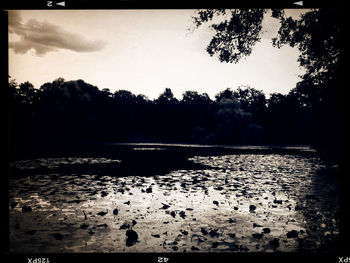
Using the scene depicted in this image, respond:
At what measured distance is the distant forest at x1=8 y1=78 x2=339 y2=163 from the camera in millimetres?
55406

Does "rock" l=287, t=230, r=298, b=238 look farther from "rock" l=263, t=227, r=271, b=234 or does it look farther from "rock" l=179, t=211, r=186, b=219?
"rock" l=179, t=211, r=186, b=219

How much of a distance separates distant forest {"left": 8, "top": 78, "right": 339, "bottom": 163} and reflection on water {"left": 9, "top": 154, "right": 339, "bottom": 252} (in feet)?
114

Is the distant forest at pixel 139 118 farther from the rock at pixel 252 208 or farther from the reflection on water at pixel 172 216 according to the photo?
the rock at pixel 252 208

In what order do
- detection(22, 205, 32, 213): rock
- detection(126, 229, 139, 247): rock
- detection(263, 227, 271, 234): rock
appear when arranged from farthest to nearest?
1. detection(22, 205, 32, 213): rock
2. detection(263, 227, 271, 234): rock
3. detection(126, 229, 139, 247): rock

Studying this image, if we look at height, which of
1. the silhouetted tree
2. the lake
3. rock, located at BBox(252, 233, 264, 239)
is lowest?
the lake

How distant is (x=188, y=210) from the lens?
→ 7.37 meters

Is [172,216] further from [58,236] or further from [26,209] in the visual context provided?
[26,209]

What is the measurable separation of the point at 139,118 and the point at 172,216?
238 feet

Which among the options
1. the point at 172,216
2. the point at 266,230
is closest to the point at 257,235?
the point at 266,230

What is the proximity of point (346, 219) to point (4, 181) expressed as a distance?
4719 millimetres

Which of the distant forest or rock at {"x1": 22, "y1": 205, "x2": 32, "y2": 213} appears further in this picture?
the distant forest

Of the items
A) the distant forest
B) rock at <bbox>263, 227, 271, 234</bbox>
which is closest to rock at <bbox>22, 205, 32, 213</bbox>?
rock at <bbox>263, 227, 271, 234</bbox>
